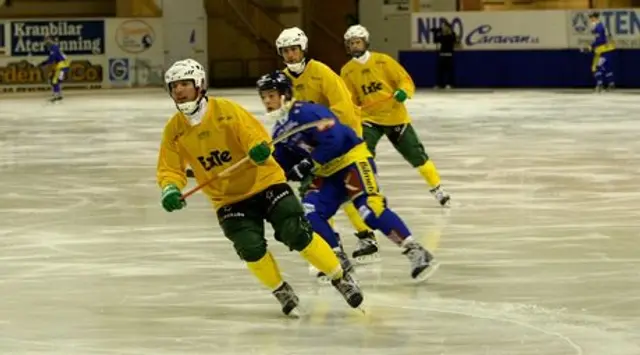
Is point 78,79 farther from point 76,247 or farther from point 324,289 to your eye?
point 324,289

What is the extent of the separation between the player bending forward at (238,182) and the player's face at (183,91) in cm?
1

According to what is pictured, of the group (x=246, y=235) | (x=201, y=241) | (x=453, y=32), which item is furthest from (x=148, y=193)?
(x=453, y=32)

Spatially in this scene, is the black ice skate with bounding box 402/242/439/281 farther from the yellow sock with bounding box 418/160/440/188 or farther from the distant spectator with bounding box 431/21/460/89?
the distant spectator with bounding box 431/21/460/89

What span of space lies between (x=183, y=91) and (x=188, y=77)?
8 centimetres

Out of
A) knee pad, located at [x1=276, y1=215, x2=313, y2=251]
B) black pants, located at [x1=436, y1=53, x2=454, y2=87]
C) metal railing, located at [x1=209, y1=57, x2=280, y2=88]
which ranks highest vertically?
knee pad, located at [x1=276, y1=215, x2=313, y2=251]

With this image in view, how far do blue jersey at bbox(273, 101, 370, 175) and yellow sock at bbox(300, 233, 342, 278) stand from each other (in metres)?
0.90

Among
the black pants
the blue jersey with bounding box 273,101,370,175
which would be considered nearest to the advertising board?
the black pants

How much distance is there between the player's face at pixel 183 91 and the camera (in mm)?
7051

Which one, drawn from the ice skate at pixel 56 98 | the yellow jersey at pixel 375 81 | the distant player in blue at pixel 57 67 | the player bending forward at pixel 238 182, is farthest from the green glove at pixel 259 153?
the ice skate at pixel 56 98

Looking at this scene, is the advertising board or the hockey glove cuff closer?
the hockey glove cuff

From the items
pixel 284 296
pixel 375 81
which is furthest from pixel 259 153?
pixel 375 81

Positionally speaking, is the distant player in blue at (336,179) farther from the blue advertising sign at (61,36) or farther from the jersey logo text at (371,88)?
the blue advertising sign at (61,36)

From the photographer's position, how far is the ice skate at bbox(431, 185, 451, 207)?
12500 mm

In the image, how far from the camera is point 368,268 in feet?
30.3
